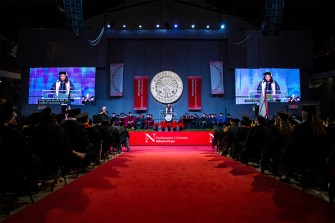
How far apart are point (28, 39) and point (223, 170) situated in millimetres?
15892

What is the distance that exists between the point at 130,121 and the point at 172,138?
3717 millimetres

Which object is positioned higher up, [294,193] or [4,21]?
[4,21]

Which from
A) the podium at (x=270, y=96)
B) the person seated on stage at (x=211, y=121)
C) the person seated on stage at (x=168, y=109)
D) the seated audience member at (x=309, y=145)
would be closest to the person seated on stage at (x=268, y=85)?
the podium at (x=270, y=96)

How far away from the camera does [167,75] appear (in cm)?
1809

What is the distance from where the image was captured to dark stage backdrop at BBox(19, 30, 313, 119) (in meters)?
17.3

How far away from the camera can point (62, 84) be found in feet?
55.6

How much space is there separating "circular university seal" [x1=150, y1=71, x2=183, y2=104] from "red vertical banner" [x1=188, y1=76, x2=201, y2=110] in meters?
0.58

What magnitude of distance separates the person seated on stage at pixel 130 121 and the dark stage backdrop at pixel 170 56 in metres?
1.44

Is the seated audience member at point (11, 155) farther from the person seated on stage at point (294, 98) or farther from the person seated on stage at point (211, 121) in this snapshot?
the person seated on stage at point (294, 98)

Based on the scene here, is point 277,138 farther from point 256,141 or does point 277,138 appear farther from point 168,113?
point 168,113

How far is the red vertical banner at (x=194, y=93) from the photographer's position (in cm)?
1781

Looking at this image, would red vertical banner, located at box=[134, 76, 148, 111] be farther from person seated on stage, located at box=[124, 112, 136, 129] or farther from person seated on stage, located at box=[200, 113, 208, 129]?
person seated on stage, located at box=[200, 113, 208, 129]

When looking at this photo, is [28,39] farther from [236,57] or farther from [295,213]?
[295,213]

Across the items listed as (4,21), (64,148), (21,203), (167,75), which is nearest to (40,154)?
(64,148)
